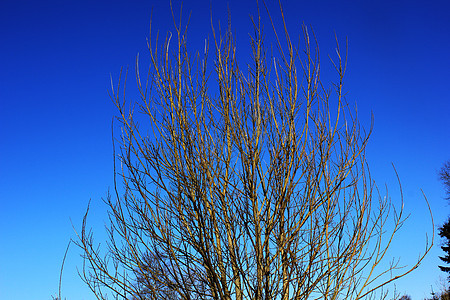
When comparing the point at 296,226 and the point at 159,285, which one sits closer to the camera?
the point at 296,226

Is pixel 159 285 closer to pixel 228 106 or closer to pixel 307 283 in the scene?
pixel 307 283

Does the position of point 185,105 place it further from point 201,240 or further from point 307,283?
point 307,283

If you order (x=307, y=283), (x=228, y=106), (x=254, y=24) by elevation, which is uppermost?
(x=254, y=24)

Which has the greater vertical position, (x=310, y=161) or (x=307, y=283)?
(x=310, y=161)

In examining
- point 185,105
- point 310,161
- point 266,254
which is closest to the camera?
point 266,254

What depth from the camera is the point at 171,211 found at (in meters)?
2.70

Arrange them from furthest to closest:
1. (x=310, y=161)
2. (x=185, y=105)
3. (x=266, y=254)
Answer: (x=185, y=105) → (x=310, y=161) → (x=266, y=254)

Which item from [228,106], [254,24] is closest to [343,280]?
[228,106]

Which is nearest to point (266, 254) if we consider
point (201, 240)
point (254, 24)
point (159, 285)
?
point (201, 240)

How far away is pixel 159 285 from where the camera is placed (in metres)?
2.76

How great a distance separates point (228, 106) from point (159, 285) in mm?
1414

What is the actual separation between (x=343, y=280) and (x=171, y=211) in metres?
1.30

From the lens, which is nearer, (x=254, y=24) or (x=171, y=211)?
(x=171, y=211)

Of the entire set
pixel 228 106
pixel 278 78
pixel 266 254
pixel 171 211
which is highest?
pixel 278 78
